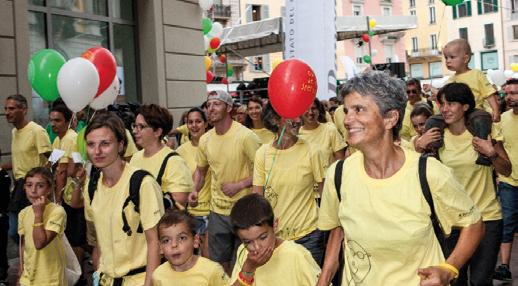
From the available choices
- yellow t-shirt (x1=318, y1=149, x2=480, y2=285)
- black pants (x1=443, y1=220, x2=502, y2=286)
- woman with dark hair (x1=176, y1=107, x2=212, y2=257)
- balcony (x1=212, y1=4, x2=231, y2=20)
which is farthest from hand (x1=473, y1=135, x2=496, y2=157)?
Result: balcony (x1=212, y1=4, x2=231, y2=20)

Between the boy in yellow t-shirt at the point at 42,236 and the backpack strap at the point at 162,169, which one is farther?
the boy in yellow t-shirt at the point at 42,236

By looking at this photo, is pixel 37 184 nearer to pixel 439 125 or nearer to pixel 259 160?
pixel 259 160

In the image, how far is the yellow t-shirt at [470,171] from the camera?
511 cm

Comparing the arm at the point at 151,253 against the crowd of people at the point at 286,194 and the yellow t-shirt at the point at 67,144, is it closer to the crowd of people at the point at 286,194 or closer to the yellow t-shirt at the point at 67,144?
the crowd of people at the point at 286,194

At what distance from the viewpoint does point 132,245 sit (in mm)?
3855

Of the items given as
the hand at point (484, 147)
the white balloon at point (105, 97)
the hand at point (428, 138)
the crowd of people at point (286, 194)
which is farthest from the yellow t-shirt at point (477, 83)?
the white balloon at point (105, 97)

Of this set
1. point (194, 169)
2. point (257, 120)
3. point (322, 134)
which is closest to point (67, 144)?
point (194, 169)

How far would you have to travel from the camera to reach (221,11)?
45656mm

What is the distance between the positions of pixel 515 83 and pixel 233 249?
3029 millimetres

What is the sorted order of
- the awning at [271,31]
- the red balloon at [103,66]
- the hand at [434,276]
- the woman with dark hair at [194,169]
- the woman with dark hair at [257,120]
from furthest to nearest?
the awning at [271,31] → the woman with dark hair at [257,120] → the woman with dark hair at [194,169] → the red balloon at [103,66] → the hand at [434,276]

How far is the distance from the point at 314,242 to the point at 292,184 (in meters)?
0.46

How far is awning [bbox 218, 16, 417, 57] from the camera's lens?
66.1 feet

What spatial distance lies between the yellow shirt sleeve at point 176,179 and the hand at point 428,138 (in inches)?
66.6

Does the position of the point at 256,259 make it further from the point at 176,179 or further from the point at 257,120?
the point at 257,120
